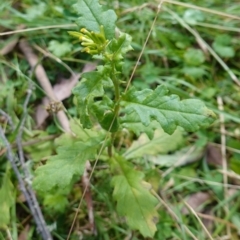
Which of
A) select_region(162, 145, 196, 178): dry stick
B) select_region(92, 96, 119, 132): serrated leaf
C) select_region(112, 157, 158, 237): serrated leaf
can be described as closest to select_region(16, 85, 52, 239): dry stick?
select_region(112, 157, 158, 237): serrated leaf

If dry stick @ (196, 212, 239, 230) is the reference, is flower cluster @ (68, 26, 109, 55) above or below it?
above

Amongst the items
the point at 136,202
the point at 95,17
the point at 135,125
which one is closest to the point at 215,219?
the point at 136,202

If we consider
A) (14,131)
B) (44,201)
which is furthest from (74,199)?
(14,131)

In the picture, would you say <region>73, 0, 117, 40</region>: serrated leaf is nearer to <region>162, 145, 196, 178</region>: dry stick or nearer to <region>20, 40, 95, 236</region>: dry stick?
<region>20, 40, 95, 236</region>: dry stick

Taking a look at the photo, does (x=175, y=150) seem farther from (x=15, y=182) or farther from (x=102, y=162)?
(x=15, y=182)

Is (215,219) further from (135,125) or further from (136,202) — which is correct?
(135,125)

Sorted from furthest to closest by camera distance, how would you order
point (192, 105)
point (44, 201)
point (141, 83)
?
point (141, 83)
point (44, 201)
point (192, 105)

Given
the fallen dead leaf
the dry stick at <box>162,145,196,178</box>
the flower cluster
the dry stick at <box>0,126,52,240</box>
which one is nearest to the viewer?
the flower cluster
